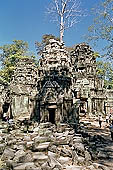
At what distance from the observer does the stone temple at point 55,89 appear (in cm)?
1188

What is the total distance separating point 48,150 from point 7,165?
1.79 m

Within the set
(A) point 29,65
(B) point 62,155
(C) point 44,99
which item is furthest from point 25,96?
(B) point 62,155

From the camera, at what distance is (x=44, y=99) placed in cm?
1173

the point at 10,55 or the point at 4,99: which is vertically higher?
the point at 10,55

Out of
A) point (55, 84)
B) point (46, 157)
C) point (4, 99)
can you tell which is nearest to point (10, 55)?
point (4, 99)

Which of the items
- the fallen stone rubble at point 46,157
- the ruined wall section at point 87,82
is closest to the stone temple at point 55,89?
the ruined wall section at point 87,82

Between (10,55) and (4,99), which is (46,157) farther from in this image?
(10,55)

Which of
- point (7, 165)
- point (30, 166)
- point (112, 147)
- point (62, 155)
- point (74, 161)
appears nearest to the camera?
point (30, 166)

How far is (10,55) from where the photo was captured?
30.0 metres

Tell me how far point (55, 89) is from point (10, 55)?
20.9 meters

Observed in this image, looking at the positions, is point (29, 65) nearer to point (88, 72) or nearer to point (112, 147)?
point (88, 72)

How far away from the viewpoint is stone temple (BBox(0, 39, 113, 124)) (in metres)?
11.9

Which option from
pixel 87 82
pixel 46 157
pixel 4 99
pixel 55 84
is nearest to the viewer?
pixel 46 157

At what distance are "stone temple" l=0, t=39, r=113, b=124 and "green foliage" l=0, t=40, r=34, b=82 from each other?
845cm
